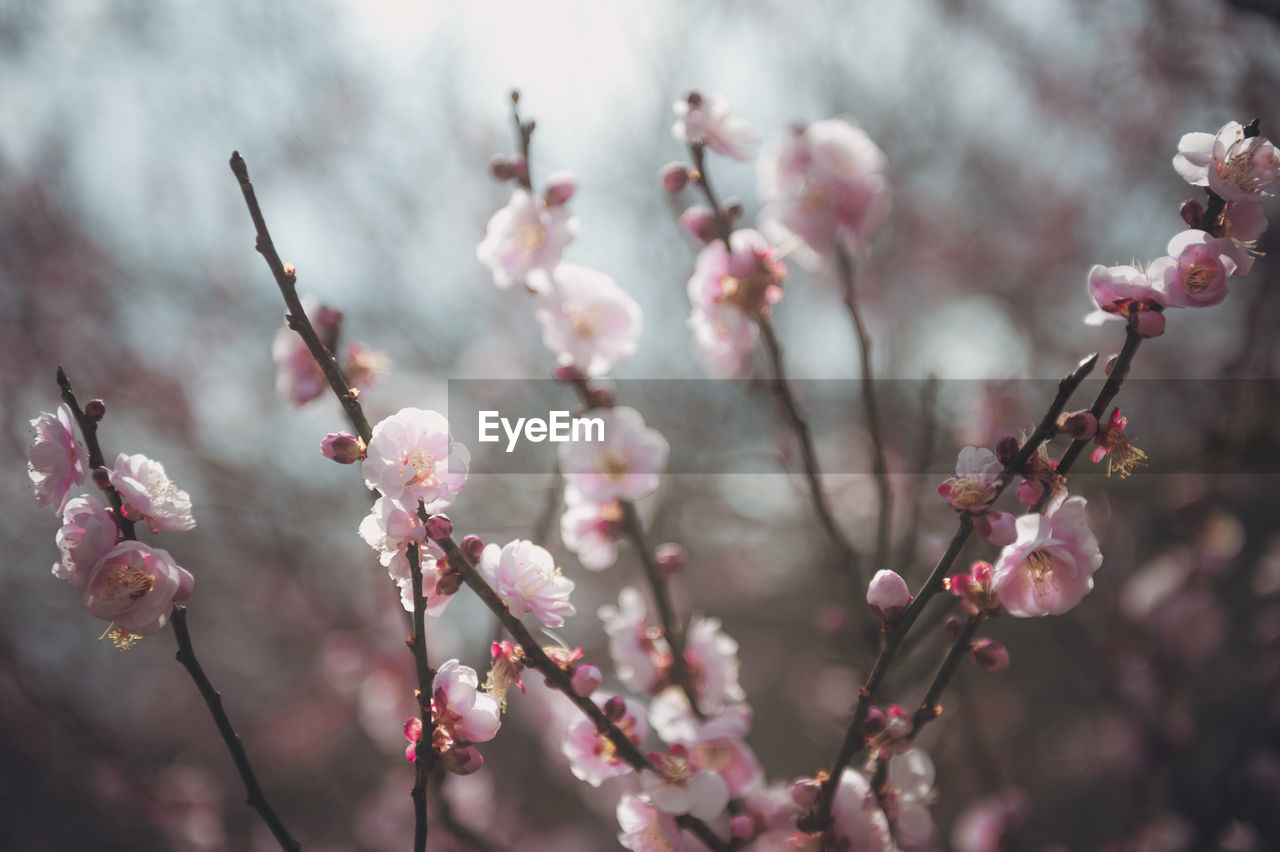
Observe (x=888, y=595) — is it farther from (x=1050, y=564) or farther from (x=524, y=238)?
(x=524, y=238)

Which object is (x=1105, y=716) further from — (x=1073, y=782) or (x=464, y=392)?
(x=464, y=392)

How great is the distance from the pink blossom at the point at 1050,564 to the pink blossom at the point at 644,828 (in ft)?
1.83

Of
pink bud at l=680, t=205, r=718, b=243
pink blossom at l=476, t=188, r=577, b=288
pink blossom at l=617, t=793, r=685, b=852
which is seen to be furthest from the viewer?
pink bud at l=680, t=205, r=718, b=243

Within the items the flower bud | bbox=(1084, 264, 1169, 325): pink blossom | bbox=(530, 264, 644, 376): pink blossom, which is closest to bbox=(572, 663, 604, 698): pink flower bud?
the flower bud

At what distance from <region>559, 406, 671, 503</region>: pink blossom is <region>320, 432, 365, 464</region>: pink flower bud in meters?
0.28

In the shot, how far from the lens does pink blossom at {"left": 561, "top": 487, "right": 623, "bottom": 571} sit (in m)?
1.10

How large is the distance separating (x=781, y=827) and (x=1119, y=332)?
10.8 ft

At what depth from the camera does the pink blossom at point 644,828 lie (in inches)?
37.4

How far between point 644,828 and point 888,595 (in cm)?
49

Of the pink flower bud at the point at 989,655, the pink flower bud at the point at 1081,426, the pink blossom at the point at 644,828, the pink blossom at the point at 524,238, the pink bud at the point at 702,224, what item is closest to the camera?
the pink flower bud at the point at 1081,426

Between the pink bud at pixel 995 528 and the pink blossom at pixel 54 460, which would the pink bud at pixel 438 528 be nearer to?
the pink blossom at pixel 54 460

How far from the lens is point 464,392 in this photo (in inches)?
132

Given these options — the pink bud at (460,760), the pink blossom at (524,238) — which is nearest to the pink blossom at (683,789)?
the pink bud at (460,760)

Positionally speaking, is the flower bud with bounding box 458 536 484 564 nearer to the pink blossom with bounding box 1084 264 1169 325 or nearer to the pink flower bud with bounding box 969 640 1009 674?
the pink flower bud with bounding box 969 640 1009 674
